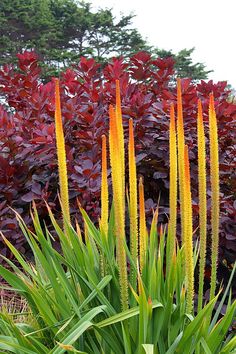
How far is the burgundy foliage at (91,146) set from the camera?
344 centimetres

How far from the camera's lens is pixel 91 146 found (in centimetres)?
358

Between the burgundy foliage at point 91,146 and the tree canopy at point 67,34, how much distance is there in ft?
86.3

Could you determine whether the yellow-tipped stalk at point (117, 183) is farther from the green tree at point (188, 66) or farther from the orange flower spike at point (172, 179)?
the green tree at point (188, 66)

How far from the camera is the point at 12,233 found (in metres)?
3.43

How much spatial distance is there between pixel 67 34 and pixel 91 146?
3168 cm

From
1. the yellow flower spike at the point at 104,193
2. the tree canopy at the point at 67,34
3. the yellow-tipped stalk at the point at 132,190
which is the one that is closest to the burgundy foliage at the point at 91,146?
the yellow flower spike at the point at 104,193

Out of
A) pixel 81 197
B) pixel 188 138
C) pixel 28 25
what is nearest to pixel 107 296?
pixel 81 197

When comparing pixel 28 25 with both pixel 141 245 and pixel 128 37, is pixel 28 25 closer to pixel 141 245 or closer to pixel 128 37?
pixel 128 37

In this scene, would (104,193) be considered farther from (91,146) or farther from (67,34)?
(67,34)

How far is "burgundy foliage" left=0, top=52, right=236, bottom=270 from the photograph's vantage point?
344cm

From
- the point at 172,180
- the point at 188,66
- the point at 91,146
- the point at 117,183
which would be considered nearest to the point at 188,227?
the point at 172,180

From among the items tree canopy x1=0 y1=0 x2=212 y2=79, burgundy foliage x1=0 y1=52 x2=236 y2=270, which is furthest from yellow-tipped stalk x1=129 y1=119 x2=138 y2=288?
tree canopy x1=0 y1=0 x2=212 y2=79

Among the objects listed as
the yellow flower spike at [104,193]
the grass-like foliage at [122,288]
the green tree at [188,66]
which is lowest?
the grass-like foliage at [122,288]

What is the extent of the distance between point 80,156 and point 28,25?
29.2 metres
